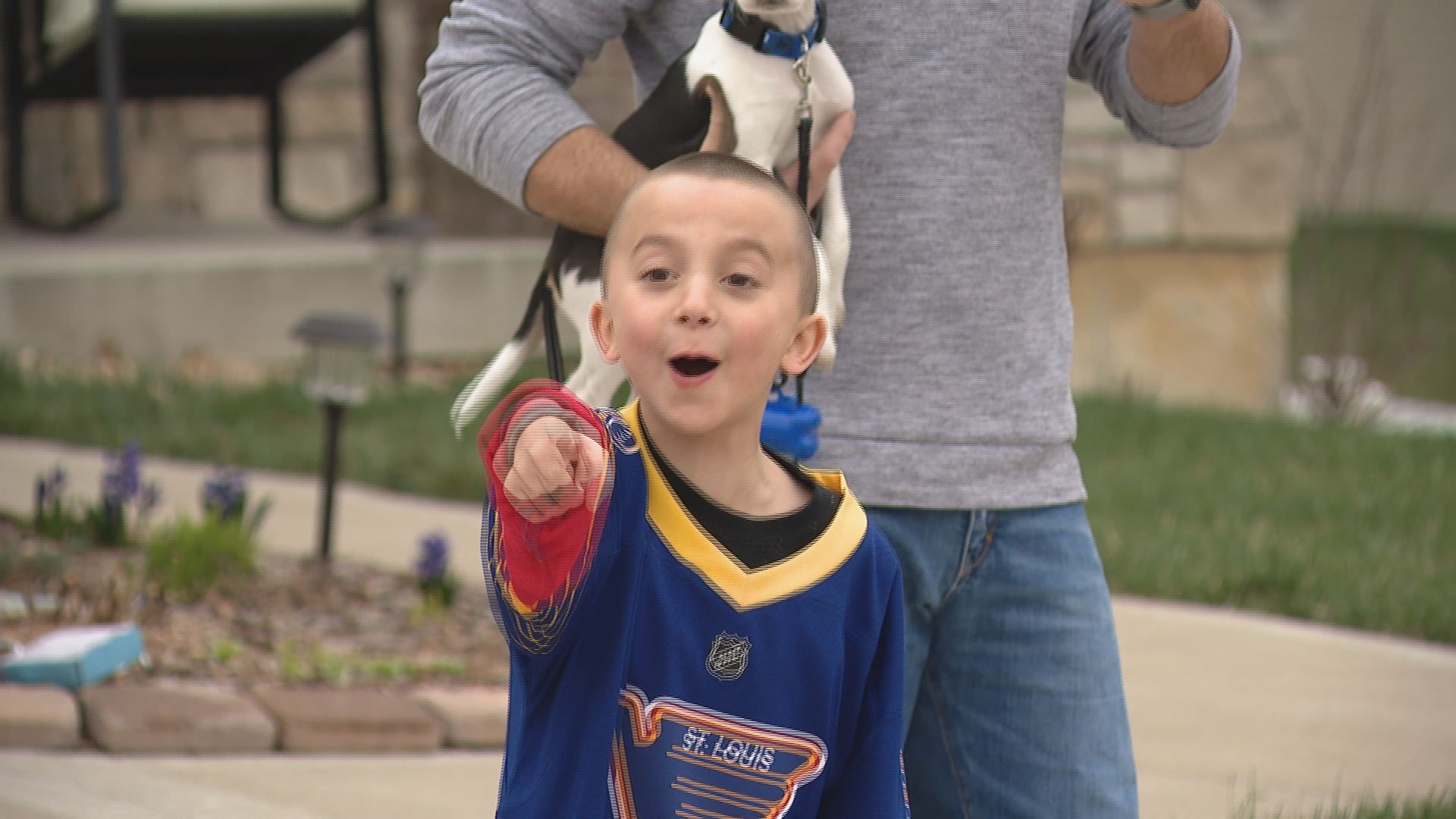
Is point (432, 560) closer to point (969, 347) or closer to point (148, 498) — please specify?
point (148, 498)

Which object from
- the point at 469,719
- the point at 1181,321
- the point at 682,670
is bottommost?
the point at 1181,321

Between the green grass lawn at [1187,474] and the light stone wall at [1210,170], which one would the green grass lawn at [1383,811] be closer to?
the green grass lawn at [1187,474]

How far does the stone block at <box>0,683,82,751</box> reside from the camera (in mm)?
3340

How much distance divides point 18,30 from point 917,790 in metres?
5.99

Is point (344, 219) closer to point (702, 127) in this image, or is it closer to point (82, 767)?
point (82, 767)

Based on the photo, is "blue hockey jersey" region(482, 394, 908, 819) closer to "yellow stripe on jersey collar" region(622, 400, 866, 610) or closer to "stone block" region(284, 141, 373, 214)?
"yellow stripe on jersey collar" region(622, 400, 866, 610)

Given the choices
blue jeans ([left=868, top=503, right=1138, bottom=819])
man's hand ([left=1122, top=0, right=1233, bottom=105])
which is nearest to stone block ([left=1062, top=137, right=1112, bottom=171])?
man's hand ([left=1122, top=0, right=1233, bottom=105])

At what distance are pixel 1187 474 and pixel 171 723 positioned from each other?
13.8ft

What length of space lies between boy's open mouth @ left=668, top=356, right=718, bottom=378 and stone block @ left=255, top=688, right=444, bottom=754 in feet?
7.52

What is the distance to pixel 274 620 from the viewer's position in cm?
435

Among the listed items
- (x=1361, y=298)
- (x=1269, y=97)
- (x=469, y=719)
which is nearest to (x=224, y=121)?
(x=1269, y=97)

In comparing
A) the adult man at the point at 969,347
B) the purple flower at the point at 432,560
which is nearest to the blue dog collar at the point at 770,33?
the adult man at the point at 969,347

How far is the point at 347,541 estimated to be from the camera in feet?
17.4

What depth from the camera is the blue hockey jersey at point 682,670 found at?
149 cm
